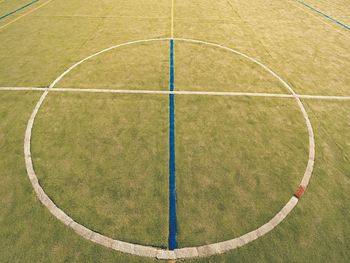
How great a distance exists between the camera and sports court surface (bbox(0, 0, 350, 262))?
4172mm

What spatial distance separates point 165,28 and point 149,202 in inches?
379

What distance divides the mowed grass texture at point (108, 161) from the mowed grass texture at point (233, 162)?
54cm

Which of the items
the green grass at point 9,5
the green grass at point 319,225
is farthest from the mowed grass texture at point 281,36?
the green grass at point 9,5

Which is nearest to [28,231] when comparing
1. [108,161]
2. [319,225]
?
[108,161]

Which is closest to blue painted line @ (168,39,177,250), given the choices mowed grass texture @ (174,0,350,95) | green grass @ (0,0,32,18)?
mowed grass texture @ (174,0,350,95)

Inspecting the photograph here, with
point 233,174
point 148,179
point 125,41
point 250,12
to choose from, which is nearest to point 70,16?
point 125,41

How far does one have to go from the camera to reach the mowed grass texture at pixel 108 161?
4.43m

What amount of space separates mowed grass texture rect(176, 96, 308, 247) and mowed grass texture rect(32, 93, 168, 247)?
54 cm

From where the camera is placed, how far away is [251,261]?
12.8ft

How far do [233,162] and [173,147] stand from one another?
1507mm

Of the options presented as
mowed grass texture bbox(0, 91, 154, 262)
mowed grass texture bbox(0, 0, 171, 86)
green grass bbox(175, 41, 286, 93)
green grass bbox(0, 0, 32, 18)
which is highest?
green grass bbox(0, 0, 32, 18)

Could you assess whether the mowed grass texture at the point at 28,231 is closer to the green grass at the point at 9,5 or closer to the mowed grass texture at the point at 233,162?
the mowed grass texture at the point at 233,162

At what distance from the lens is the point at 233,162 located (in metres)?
5.52

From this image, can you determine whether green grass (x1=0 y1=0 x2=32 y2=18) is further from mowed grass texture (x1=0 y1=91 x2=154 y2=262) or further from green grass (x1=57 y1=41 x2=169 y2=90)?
mowed grass texture (x1=0 y1=91 x2=154 y2=262)
